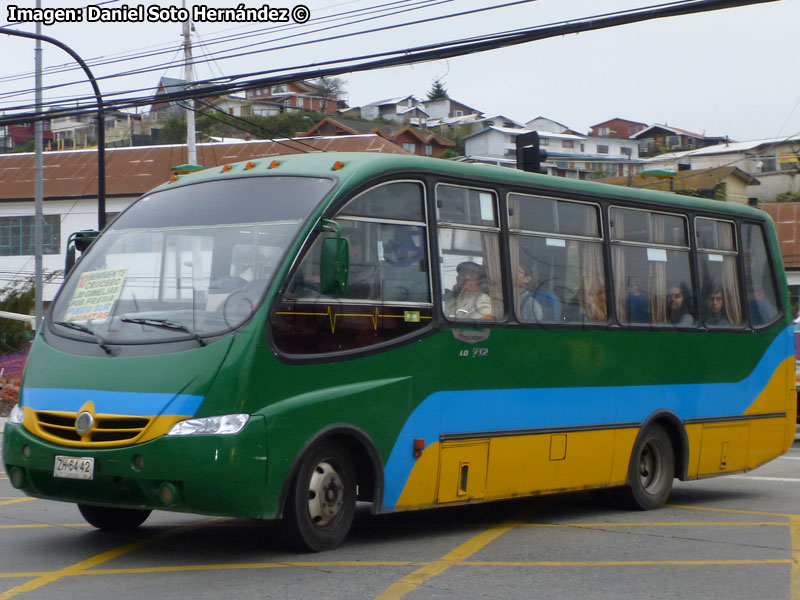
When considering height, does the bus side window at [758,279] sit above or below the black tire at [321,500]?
above

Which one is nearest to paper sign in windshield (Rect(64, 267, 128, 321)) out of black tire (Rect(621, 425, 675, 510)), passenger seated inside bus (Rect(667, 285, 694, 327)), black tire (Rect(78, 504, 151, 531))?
black tire (Rect(78, 504, 151, 531))

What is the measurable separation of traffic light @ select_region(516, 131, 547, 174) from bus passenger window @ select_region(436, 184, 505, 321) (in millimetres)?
5142

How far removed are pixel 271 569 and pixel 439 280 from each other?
8.71ft

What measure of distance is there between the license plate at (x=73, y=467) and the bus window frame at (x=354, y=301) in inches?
53.4

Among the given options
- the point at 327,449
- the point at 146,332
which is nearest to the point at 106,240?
the point at 146,332

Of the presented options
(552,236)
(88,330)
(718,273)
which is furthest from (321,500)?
(718,273)

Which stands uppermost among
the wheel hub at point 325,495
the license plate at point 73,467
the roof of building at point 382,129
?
the roof of building at point 382,129

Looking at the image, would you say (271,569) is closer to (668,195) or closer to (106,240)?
(106,240)

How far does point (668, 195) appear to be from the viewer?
38.4ft

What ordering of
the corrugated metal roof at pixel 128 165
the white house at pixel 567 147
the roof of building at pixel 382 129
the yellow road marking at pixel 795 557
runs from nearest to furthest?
the yellow road marking at pixel 795 557 < the corrugated metal roof at pixel 128 165 < the roof of building at pixel 382 129 < the white house at pixel 567 147

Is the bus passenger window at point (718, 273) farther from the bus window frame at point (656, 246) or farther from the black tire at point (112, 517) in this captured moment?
the black tire at point (112, 517)

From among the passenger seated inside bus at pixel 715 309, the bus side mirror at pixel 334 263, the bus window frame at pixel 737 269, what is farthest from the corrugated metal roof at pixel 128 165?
the bus side mirror at pixel 334 263

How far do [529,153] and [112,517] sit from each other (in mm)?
7713

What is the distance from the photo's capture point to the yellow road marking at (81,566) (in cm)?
677
